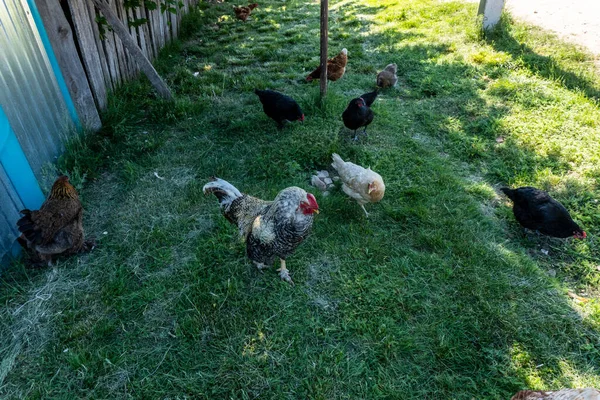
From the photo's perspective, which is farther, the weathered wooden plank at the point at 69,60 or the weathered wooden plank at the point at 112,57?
the weathered wooden plank at the point at 112,57

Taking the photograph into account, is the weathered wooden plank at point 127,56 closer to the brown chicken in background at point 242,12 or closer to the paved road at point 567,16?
the brown chicken in background at point 242,12

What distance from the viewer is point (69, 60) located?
450 cm

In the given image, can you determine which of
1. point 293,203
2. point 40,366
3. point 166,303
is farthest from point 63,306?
point 293,203

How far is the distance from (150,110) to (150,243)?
9.25ft

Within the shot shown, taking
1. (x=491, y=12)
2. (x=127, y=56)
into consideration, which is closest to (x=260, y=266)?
(x=127, y=56)

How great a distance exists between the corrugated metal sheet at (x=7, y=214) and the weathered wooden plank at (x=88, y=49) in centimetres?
217

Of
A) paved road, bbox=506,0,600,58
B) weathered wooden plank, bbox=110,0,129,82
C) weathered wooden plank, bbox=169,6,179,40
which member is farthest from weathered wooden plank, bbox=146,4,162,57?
paved road, bbox=506,0,600,58

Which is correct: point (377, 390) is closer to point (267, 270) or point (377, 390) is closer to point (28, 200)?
point (267, 270)

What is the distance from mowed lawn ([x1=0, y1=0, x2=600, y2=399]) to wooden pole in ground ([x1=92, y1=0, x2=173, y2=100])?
0.25 metres

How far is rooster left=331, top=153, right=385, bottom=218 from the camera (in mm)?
3783

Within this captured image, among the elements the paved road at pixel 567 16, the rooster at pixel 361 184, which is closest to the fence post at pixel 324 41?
the rooster at pixel 361 184

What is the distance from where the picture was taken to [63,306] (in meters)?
3.08

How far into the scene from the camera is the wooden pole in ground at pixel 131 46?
5008 mm

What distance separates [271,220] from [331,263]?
35.0 inches
